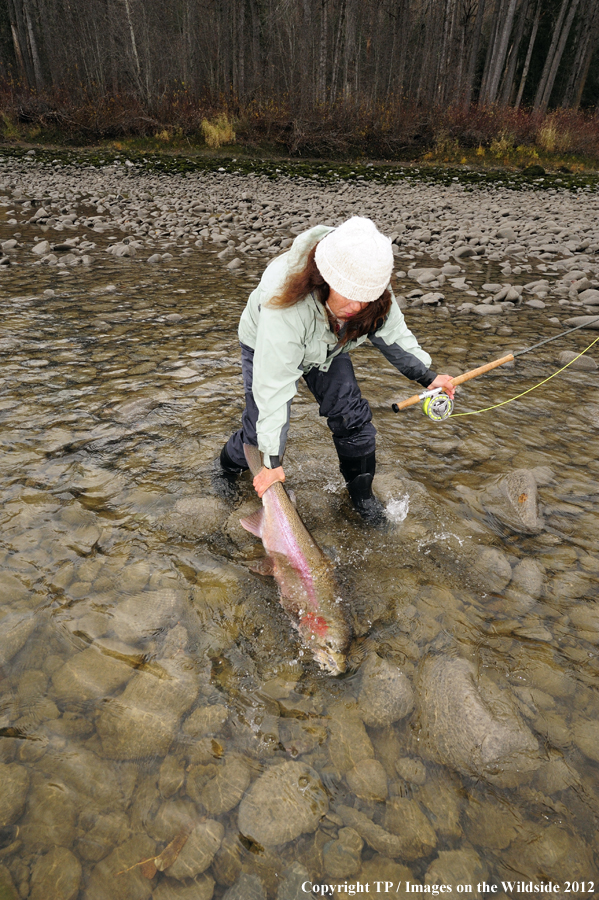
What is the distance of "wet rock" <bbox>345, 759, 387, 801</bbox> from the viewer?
195 centimetres

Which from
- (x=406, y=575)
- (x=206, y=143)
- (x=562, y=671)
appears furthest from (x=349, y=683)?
(x=206, y=143)

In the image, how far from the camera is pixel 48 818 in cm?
179

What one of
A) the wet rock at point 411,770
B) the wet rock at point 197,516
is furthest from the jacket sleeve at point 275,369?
the wet rock at point 411,770

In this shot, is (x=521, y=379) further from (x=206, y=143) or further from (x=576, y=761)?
(x=206, y=143)

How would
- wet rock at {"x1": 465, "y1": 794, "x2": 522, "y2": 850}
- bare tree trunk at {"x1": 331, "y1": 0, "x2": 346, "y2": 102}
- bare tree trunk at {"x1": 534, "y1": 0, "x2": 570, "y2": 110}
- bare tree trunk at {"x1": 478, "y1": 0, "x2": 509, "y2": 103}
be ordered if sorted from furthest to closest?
bare tree trunk at {"x1": 534, "y1": 0, "x2": 570, "y2": 110} → bare tree trunk at {"x1": 478, "y1": 0, "x2": 509, "y2": 103} → bare tree trunk at {"x1": 331, "y1": 0, "x2": 346, "y2": 102} → wet rock at {"x1": 465, "y1": 794, "x2": 522, "y2": 850}

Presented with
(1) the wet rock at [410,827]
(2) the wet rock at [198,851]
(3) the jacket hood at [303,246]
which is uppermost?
(3) the jacket hood at [303,246]

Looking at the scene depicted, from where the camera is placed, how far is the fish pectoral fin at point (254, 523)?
2982mm

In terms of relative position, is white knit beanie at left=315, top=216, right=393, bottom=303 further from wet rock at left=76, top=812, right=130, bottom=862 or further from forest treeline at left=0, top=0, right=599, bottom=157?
forest treeline at left=0, top=0, right=599, bottom=157

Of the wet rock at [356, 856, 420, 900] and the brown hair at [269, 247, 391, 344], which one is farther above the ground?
the brown hair at [269, 247, 391, 344]

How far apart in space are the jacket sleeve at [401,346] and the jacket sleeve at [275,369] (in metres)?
0.61

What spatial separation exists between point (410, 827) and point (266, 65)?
29080 mm

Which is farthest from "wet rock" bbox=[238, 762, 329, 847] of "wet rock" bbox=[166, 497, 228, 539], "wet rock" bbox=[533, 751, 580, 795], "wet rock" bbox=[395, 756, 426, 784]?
"wet rock" bbox=[166, 497, 228, 539]

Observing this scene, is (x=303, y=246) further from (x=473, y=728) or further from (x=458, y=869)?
(x=458, y=869)

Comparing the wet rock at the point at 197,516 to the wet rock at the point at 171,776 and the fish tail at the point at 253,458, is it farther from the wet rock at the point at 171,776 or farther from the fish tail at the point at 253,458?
the wet rock at the point at 171,776
